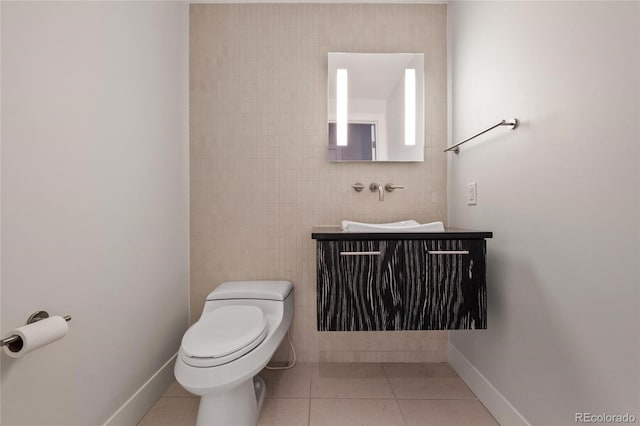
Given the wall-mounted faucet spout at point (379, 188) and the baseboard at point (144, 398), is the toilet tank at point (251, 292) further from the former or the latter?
the wall-mounted faucet spout at point (379, 188)

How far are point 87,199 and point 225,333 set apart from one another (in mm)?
761

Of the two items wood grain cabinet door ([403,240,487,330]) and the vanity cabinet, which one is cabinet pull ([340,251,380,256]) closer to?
the vanity cabinet

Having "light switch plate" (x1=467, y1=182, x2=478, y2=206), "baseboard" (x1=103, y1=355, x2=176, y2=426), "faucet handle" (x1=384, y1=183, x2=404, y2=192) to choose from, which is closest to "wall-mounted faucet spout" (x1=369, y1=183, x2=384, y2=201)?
"faucet handle" (x1=384, y1=183, x2=404, y2=192)

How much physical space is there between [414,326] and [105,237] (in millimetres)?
1357

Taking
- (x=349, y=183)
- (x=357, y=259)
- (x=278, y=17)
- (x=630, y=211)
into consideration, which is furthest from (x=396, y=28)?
(x=630, y=211)

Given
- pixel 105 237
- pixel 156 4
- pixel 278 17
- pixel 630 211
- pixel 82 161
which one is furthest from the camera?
pixel 278 17

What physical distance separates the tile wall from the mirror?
77 mm

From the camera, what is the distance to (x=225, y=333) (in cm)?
135

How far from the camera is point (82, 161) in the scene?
116cm

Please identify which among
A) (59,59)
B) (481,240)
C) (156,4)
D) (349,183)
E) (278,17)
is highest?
(278,17)

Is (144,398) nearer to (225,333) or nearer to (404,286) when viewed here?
(225,333)

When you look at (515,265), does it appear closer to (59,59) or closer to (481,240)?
(481,240)

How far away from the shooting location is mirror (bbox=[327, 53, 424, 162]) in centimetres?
201

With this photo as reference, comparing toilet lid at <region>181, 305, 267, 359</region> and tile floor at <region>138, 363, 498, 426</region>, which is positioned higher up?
toilet lid at <region>181, 305, 267, 359</region>
